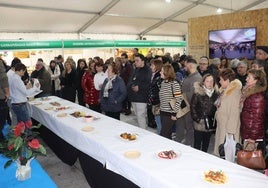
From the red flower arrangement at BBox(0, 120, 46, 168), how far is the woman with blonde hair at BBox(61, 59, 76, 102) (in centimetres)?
399

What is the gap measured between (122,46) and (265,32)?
5.74m

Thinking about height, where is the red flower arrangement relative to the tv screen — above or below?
below

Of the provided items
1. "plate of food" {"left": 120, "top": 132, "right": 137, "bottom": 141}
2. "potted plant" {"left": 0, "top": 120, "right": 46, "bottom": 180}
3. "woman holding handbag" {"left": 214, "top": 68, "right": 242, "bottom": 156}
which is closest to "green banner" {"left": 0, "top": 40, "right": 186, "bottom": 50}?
"plate of food" {"left": 120, "top": 132, "right": 137, "bottom": 141}

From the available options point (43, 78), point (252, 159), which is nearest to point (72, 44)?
point (43, 78)

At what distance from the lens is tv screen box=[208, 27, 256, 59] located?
22.5 ft

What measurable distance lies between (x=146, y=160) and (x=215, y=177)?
22.3 inches

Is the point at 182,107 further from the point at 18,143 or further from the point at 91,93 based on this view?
the point at 18,143

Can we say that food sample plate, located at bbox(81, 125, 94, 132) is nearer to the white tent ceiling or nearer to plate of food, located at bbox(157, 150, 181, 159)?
plate of food, located at bbox(157, 150, 181, 159)

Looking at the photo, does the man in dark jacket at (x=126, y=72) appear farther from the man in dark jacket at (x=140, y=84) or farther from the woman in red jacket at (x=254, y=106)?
the woman in red jacket at (x=254, y=106)

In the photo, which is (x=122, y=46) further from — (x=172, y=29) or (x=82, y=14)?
(x=172, y=29)

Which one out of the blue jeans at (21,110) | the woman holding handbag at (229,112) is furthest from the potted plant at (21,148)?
the blue jeans at (21,110)

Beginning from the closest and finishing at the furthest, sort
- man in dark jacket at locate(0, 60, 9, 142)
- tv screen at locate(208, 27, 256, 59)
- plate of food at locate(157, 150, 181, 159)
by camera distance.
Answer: plate of food at locate(157, 150, 181, 159), man in dark jacket at locate(0, 60, 9, 142), tv screen at locate(208, 27, 256, 59)

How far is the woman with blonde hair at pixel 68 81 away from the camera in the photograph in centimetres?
581

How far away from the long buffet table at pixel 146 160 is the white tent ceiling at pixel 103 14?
235 inches
